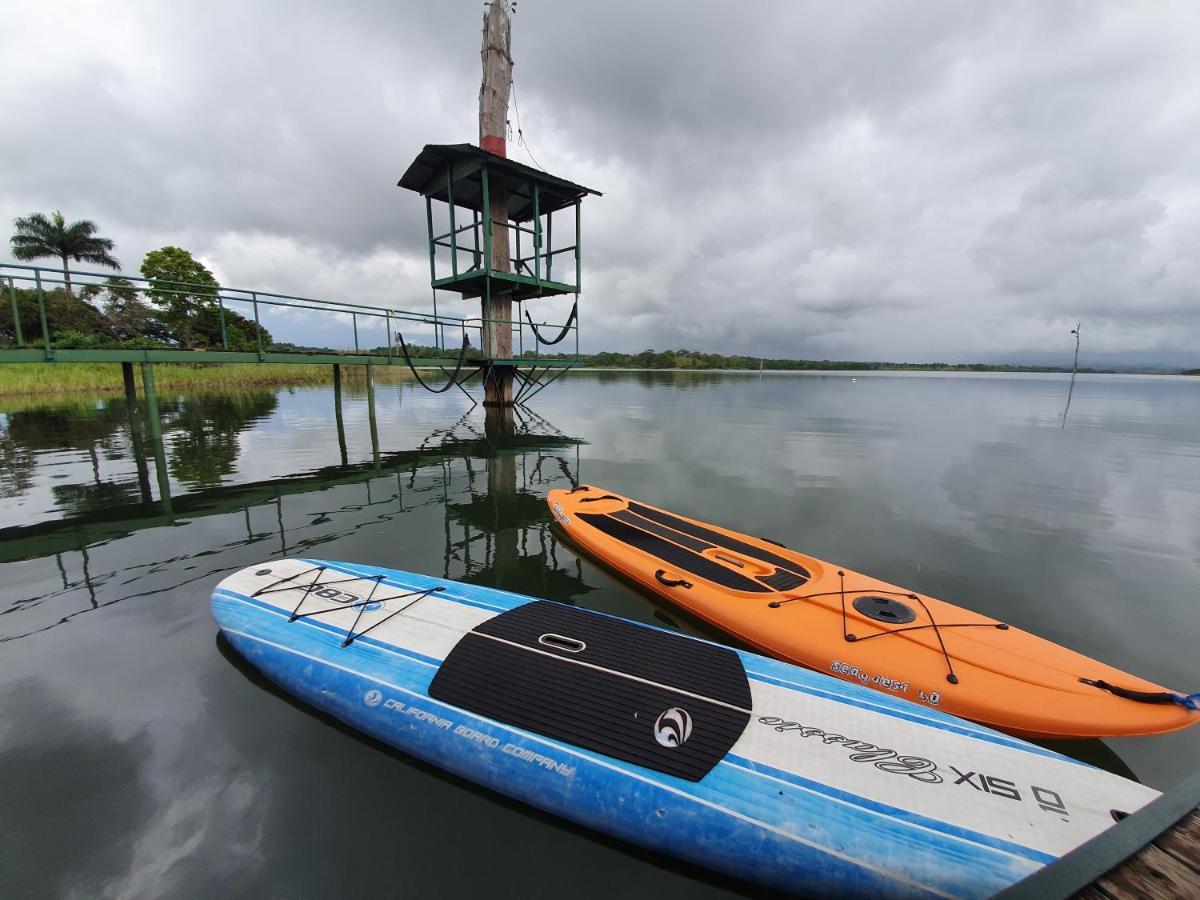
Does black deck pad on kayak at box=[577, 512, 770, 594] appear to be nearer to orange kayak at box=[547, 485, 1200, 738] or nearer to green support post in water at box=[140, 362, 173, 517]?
orange kayak at box=[547, 485, 1200, 738]

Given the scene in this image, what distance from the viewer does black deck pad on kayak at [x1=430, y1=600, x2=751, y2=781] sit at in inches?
116

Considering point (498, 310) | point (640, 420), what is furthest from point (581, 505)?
point (640, 420)

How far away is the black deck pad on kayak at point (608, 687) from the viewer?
2.94 meters

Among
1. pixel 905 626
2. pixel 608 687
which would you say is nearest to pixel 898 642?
pixel 905 626

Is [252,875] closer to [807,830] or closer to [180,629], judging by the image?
[807,830]

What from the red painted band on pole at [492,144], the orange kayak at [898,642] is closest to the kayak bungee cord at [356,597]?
the orange kayak at [898,642]

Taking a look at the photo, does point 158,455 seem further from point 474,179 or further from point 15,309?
point 474,179

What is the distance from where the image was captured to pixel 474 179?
1523 cm

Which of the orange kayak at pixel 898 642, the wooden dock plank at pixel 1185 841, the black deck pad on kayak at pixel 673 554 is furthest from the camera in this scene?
the black deck pad on kayak at pixel 673 554

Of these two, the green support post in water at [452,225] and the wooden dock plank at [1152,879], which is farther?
the green support post in water at [452,225]

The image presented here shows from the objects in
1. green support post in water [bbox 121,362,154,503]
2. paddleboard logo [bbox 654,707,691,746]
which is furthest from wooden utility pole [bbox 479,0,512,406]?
paddleboard logo [bbox 654,707,691,746]

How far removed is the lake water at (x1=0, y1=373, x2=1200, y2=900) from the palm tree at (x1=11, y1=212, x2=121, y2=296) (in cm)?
3941

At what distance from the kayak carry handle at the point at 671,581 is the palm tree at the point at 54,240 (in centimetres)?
6161

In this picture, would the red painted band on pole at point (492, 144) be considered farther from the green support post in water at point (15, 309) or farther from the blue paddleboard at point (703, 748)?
the blue paddleboard at point (703, 748)
